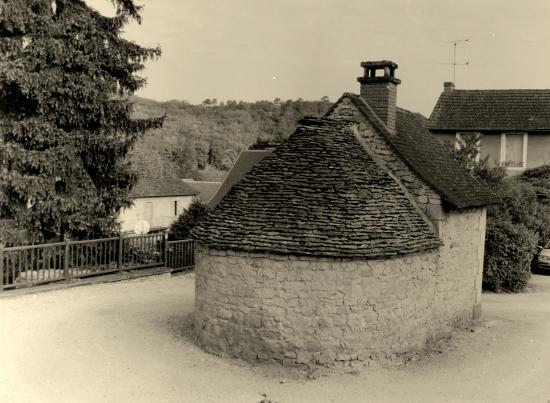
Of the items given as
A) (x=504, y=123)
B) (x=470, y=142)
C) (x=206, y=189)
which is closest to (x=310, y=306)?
(x=470, y=142)

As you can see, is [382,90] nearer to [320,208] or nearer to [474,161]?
[320,208]

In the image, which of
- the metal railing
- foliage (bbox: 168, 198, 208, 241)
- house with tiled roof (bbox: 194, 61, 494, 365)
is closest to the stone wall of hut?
house with tiled roof (bbox: 194, 61, 494, 365)

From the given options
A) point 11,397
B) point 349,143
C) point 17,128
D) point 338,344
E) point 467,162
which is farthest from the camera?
point 467,162

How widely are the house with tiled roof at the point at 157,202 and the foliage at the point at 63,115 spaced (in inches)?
908

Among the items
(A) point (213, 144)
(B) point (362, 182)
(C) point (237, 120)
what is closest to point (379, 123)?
(B) point (362, 182)

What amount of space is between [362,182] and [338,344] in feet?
11.1

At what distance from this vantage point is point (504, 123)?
30469 mm

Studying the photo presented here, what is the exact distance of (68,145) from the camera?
19.3 metres

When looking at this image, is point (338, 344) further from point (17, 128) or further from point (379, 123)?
point (17, 128)

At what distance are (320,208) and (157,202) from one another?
1430 inches

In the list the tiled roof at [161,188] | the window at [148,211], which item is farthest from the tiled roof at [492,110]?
the window at [148,211]

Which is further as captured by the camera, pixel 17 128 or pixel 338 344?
pixel 17 128

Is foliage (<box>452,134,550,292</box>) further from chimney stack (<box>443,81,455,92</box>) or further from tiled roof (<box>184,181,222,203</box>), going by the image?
tiled roof (<box>184,181,222,203</box>)

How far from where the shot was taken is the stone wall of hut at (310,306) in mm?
10820
